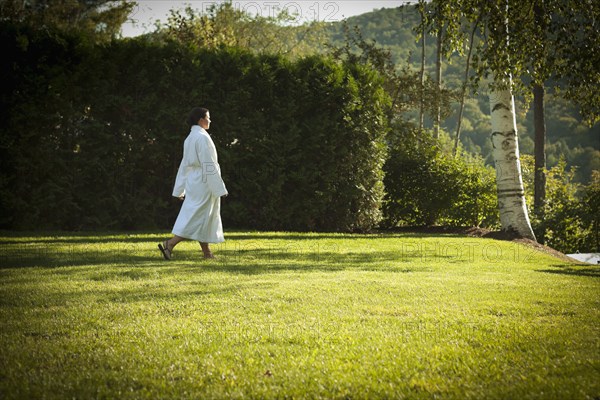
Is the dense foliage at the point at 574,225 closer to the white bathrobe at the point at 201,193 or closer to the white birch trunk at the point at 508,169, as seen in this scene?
the white birch trunk at the point at 508,169

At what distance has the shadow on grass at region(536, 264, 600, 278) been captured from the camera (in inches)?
394

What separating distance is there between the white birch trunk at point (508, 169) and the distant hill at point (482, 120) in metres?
56.7

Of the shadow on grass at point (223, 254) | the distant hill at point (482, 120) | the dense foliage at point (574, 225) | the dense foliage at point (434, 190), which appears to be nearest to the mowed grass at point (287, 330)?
the shadow on grass at point (223, 254)

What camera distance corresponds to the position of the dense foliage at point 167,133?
13484 millimetres

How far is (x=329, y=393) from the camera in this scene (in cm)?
366

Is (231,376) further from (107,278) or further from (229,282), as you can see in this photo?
(107,278)

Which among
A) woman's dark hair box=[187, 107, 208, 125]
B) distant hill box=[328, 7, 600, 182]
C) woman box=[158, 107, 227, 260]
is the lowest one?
woman box=[158, 107, 227, 260]

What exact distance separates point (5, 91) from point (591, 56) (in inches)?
526

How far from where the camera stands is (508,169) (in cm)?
1559

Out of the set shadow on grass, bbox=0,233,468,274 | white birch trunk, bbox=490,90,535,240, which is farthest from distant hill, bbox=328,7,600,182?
shadow on grass, bbox=0,233,468,274

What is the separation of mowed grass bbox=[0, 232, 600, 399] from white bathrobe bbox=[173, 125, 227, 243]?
0.53 m

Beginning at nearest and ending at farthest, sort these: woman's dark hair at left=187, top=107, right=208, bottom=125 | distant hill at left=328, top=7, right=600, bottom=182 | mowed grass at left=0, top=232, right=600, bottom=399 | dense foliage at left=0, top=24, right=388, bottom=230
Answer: mowed grass at left=0, top=232, right=600, bottom=399 < woman's dark hair at left=187, top=107, right=208, bottom=125 < dense foliage at left=0, top=24, right=388, bottom=230 < distant hill at left=328, top=7, right=600, bottom=182

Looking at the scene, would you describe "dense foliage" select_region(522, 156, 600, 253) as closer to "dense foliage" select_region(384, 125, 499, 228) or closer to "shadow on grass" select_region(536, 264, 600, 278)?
"dense foliage" select_region(384, 125, 499, 228)

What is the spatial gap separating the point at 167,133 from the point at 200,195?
5.54m
